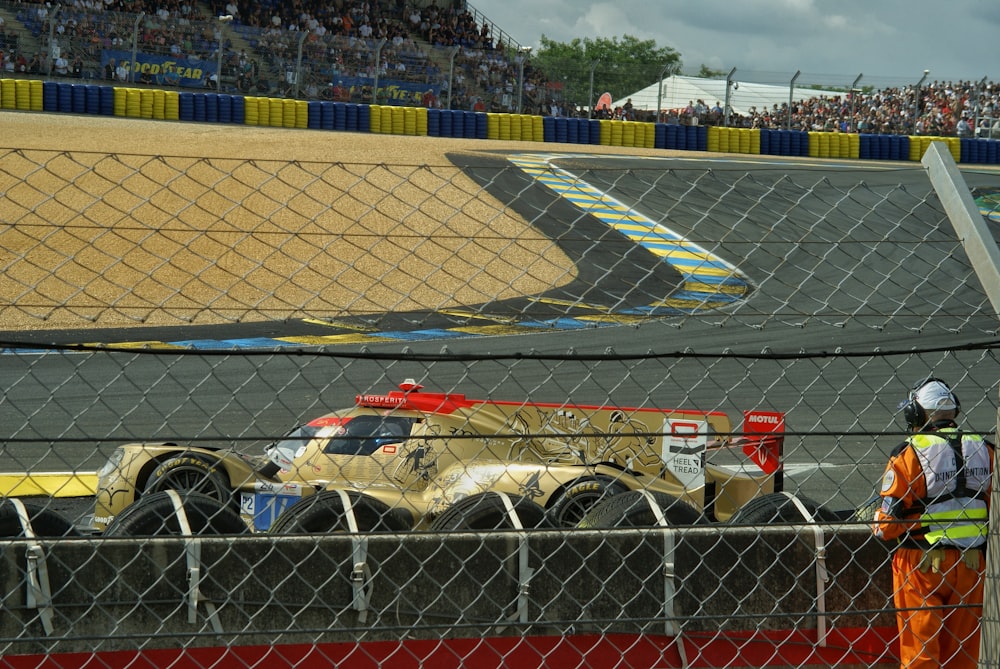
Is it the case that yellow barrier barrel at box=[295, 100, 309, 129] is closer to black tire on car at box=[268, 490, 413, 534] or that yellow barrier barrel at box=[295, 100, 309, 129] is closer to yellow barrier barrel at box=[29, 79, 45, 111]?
yellow barrier barrel at box=[29, 79, 45, 111]

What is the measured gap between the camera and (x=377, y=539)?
3.15m

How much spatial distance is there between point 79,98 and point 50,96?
0.67 meters

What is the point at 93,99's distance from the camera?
86.3ft

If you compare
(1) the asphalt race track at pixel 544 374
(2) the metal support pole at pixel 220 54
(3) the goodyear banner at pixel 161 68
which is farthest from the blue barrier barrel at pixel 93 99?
(1) the asphalt race track at pixel 544 374

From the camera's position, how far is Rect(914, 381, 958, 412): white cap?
12.4 ft

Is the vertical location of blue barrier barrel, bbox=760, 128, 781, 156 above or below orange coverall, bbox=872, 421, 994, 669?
above

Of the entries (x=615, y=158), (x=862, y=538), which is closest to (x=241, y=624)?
(x=862, y=538)

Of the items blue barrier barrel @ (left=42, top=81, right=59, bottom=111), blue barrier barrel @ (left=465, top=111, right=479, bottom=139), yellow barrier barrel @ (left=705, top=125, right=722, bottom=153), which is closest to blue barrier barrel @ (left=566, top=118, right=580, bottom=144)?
blue barrier barrel @ (left=465, top=111, right=479, bottom=139)

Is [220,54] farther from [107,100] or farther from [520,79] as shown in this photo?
[520,79]

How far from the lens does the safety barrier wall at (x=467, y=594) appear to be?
3.02 meters

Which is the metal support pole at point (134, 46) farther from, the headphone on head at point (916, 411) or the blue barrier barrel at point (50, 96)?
the headphone on head at point (916, 411)

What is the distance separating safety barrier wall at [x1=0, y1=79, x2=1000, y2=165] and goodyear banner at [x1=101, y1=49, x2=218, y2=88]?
0.81m

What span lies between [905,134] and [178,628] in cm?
3526

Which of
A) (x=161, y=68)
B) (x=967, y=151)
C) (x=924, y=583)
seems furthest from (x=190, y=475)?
(x=967, y=151)
